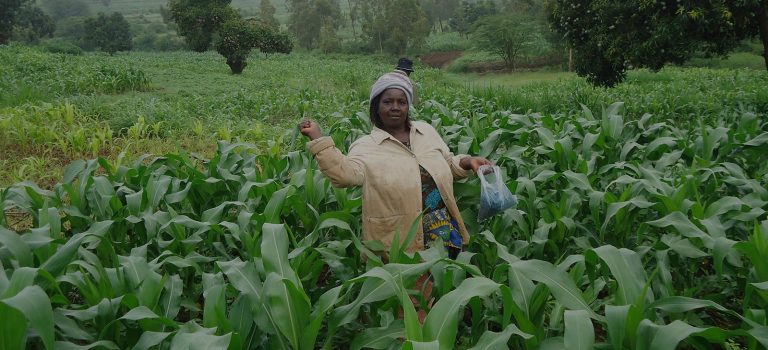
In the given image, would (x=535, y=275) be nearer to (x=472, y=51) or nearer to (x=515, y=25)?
(x=515, y=25)

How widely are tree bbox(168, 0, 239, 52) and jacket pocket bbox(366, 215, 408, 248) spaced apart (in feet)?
61.4

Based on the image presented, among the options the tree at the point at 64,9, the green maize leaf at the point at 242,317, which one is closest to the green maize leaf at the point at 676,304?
the green maize leaf at the point at 242,317

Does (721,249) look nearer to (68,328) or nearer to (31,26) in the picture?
(68,328)

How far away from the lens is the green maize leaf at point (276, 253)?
1996 mm

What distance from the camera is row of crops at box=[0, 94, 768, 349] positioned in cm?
176

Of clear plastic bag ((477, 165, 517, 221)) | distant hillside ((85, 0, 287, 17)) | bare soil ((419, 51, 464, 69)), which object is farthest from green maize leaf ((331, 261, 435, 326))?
distant hillside ((85, 0, 287, 17))

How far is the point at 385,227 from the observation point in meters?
2.37

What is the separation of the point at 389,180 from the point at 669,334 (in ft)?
3.93

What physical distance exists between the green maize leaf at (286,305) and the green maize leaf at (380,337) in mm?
226

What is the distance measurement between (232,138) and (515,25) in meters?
26.5

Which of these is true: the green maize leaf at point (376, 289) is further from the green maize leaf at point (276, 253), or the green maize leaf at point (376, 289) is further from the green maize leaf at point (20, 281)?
the green maize leaf at point (20, 281)

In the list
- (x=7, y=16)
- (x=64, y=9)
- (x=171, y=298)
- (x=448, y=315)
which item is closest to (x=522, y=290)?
(x=448, y=315)

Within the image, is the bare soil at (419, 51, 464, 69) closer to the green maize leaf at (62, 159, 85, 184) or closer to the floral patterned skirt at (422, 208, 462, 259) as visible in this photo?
the green maize leaf at (62, 159, 85, 184)

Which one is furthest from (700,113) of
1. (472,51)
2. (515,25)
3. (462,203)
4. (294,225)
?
(472,51)
